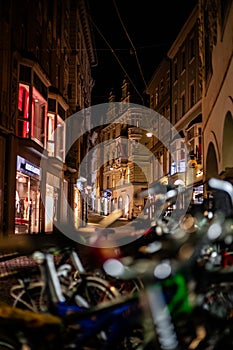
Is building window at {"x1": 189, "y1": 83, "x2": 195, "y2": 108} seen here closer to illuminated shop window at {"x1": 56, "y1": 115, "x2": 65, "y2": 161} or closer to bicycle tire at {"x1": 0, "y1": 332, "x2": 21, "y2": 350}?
illuminated shop window at {"x1": 56, "y1": 115, "x2": 65, "y2": 161}

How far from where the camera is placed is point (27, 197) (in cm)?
2431

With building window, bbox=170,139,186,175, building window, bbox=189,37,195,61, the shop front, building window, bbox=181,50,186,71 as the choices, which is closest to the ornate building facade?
the shop front

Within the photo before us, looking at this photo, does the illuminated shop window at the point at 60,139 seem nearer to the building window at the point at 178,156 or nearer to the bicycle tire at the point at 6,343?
the building window at the point at 178,156

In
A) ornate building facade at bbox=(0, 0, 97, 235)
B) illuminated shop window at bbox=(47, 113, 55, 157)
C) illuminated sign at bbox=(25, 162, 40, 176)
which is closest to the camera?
ornate building facade at bbox=(0, 0, 97, 235)

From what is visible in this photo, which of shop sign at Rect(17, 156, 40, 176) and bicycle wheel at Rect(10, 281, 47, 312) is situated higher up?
shop sign at Rect(17, 156, 40, 176)

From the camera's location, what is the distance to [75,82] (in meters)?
38.1

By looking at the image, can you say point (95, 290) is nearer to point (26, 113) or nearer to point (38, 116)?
point (26, 113)

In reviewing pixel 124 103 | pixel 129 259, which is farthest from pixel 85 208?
pixel 129 259

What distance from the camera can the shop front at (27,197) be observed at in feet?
74.5

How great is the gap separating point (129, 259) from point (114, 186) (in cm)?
7308

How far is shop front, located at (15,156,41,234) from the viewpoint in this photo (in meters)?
22.7

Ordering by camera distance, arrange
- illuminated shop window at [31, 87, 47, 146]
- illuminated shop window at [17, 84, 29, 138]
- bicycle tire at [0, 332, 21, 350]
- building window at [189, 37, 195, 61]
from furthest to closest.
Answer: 1. building window at [189, 37, 195, 61]
2. illuminated shop window at [31, 87, 47, 146]
3. illuminated shop window at [17, 84, 29, 138]
4. bicycle tire at [0, 332, 21, 350]

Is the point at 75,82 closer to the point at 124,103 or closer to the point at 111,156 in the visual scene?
the point at 124,103

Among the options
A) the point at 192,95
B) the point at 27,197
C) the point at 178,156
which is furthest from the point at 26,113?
the point at 178,156
